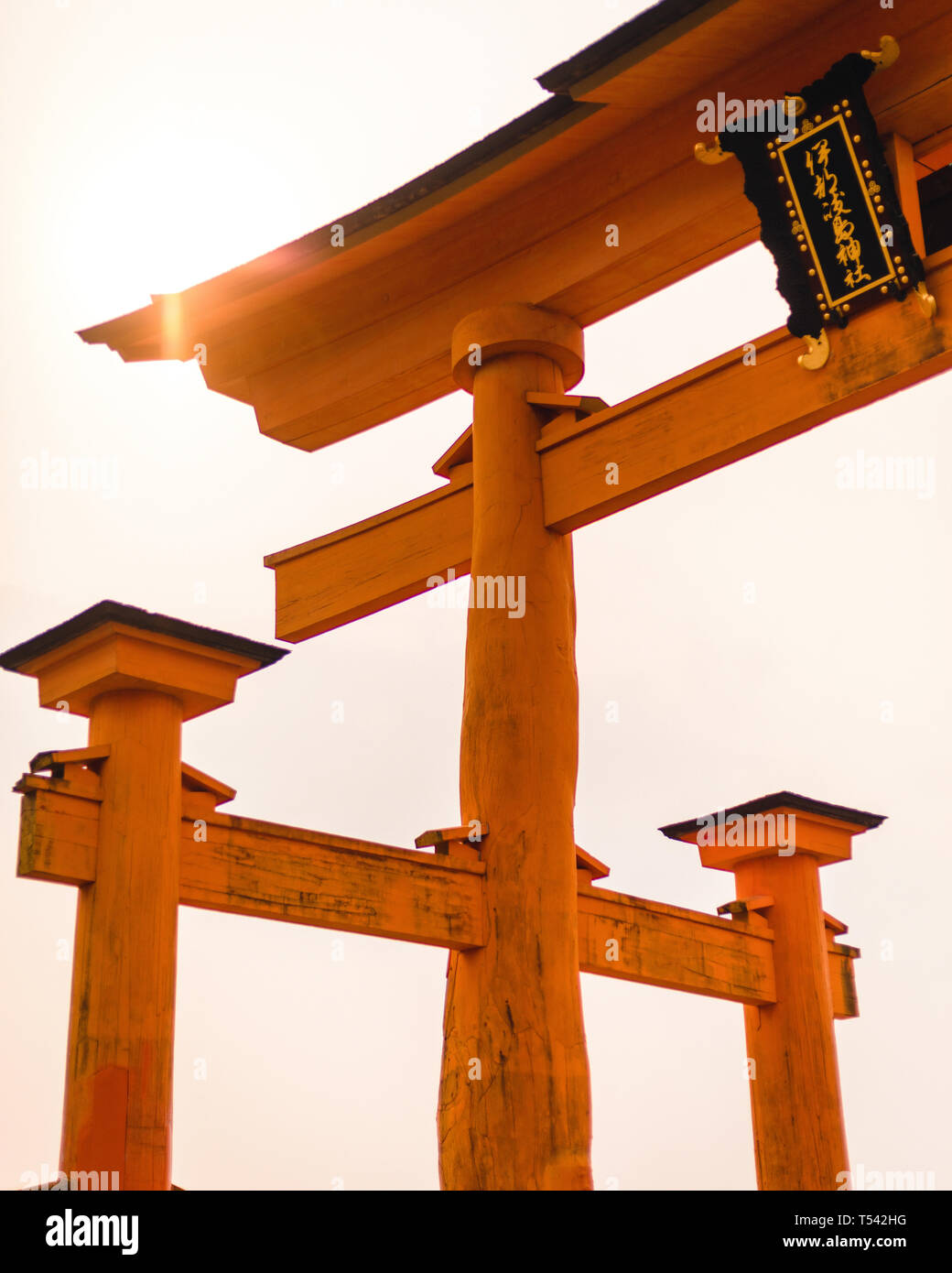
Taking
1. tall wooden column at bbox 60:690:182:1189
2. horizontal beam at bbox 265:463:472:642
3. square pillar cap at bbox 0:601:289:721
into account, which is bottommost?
tall wooden column at bbox 60:690:182:1189

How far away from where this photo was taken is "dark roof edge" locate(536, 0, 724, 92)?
4906 millimetres

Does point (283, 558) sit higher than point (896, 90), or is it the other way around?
point (896, 90)

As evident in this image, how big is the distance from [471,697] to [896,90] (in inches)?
103

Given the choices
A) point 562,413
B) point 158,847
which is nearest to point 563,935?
point 158,847

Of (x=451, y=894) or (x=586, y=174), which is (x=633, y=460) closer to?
(x=586, y=174)

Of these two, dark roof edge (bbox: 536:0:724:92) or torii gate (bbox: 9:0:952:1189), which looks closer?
torii gate (bbox: 9:0:952:1189)

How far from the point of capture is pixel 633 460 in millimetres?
5531

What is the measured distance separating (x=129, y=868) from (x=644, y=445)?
2.41 m

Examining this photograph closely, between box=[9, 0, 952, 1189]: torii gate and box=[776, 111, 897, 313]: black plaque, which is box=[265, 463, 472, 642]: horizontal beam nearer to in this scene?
box=[9, 0, 952, 1189]: torii gate

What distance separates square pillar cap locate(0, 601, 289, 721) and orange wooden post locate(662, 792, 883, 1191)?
2980 millimetres

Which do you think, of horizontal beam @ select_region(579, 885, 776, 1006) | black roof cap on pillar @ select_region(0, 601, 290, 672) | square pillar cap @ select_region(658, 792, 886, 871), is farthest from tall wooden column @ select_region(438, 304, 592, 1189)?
square pillar cap @ select_region(658, 792, 886, 871)

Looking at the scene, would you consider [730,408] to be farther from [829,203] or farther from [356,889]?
[356,889]

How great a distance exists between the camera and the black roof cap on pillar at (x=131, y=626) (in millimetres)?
4633
